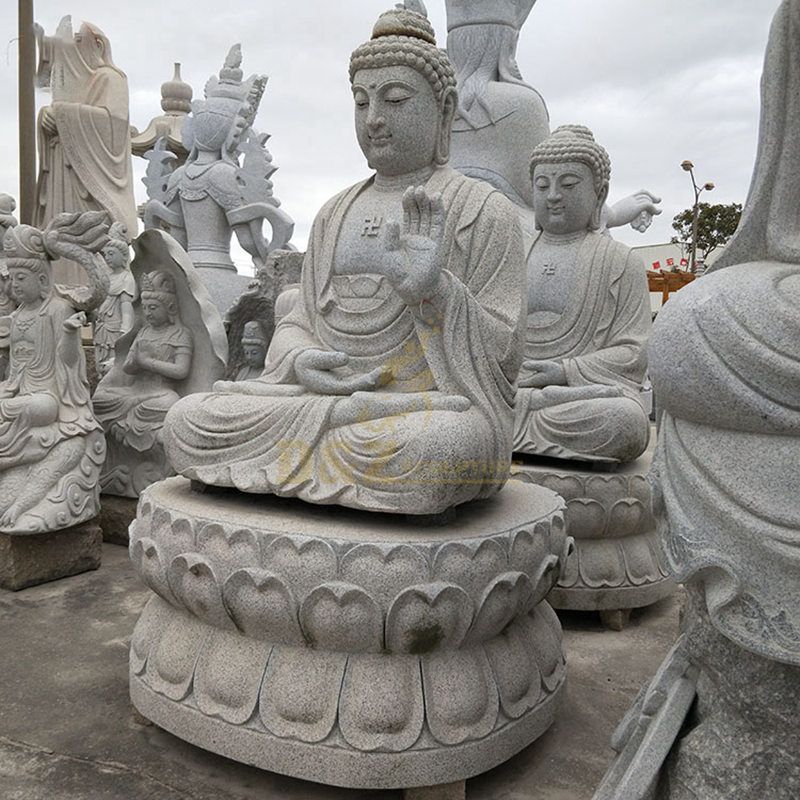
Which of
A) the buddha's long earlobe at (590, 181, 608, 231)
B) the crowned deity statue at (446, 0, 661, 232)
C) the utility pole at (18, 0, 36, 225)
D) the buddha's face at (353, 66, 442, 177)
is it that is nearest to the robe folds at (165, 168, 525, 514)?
the buddha's face at (353, 66, 442, 177)

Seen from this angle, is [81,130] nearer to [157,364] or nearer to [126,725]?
[157,364]

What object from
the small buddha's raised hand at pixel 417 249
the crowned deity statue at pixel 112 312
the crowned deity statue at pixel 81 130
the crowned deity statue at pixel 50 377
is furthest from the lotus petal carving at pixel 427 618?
the crowned deity statue at pixel 81 130

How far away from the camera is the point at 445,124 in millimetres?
2898

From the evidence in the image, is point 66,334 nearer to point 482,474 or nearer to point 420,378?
point 420,378

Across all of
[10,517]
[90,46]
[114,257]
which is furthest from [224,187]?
[10,517]

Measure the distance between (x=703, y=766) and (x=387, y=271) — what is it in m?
1.62

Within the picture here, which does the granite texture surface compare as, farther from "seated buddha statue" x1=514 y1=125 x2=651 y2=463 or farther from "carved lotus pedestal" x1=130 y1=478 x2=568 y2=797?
"seated buddha statue" x1=514 y1=125 x2=651 y2=463

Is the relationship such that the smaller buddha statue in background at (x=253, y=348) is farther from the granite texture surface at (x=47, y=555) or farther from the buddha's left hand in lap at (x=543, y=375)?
the buddha's left hand in lap at (x=543, y=375)

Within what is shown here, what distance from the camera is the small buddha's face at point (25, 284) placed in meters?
3.92

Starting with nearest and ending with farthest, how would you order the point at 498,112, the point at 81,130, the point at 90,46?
1. the point at 498,112
2. the point at 81,130
3. the point at 90,46

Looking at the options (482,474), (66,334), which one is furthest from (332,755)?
(66,334)

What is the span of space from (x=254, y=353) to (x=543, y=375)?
7.39ft

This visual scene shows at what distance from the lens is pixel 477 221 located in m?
2.73

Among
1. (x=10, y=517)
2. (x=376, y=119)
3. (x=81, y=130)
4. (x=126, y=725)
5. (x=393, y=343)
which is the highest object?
(x=81, y=130)
